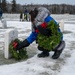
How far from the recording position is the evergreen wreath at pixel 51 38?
839 centimetres

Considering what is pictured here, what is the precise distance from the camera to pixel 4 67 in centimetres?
751

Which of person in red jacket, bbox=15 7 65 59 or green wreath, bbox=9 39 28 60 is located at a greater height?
person in red jacket, bbox=15 7 65 59

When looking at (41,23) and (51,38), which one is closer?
(41,23)

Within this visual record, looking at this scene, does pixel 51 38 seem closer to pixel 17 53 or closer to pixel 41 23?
pixel 41 23

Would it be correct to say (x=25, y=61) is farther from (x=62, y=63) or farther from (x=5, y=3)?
(x=5, y=3)

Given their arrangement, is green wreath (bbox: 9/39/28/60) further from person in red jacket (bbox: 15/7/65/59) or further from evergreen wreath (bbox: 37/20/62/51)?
evergreen wreath (bbox: 37/20/62/51)

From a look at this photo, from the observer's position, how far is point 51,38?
27.8 ft

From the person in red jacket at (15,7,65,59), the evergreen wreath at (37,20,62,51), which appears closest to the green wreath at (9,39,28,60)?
the person in red jacket at (15,7,65,59)

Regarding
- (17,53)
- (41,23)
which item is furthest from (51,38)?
(17,53)

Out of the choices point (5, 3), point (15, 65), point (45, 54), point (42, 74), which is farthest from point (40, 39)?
point (5, 3)

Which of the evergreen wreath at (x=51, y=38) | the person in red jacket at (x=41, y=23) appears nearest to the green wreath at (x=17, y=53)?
the person in red jacket at (x=41, y=23)

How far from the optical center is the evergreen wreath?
27.5ft

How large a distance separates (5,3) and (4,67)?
54387 mm

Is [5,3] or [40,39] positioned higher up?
[40,39]
